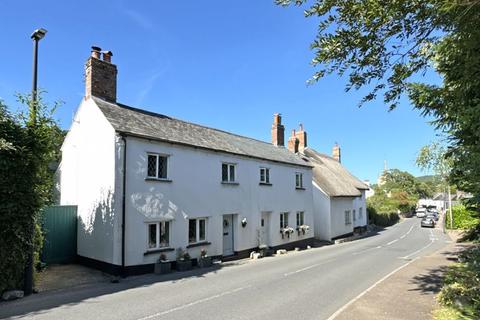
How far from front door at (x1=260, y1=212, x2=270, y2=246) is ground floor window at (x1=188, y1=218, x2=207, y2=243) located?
5.34m

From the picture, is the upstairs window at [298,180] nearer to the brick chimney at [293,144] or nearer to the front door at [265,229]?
the front door at [265,229]

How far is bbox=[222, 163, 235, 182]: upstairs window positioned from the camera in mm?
19781

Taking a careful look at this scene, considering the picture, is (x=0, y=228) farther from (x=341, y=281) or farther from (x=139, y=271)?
(x=341, y=281)

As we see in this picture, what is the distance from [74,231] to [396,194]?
71761 millimetres

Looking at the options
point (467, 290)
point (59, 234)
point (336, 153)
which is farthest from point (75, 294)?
point (336, 153)

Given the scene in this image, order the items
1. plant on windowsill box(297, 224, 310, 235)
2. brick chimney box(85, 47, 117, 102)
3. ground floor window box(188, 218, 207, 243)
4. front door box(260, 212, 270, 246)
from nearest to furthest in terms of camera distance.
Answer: brick chimney box(85, 47, 117, 102), ground floor window box(188, 218, 207, 243), front door box(260, 212, 270, 246), plant on windowsill box(297, 224, 310, 235)

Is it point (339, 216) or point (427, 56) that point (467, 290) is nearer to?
point (427, 56)

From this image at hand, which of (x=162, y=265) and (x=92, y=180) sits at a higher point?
(x=92, y=180)

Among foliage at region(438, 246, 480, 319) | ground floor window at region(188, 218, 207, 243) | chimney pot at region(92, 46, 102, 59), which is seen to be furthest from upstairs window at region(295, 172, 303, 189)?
foliage at region(438, 246, 480, 319)

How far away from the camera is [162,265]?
48.8ft

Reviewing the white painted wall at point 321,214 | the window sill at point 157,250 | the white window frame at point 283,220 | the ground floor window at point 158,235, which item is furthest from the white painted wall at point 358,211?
the window sill at point 157,250

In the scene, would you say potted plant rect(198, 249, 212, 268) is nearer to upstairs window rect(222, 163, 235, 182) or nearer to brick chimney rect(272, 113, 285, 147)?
upstairs window rect(222, 163, 235, 182)

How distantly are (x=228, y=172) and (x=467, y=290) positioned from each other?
1361 cm

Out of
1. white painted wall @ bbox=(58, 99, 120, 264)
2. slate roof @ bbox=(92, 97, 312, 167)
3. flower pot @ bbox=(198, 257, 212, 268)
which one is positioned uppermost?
slate roof @ bbox=(92, 97, 312, 167)
